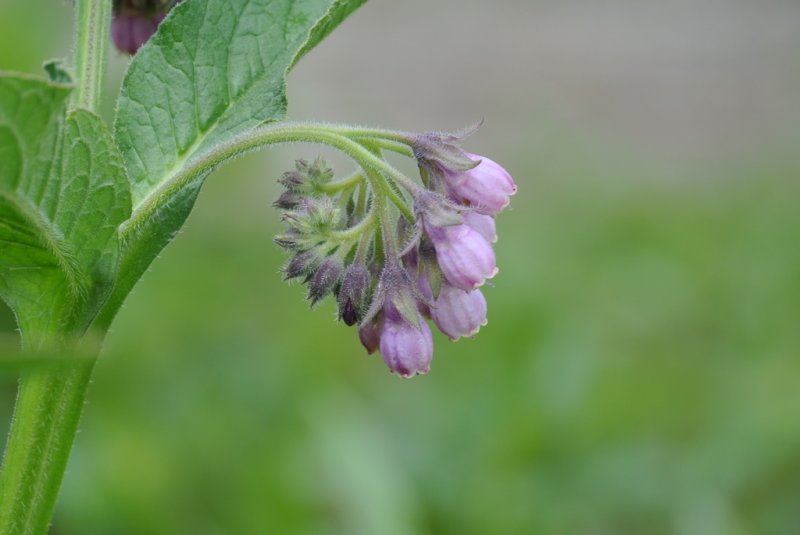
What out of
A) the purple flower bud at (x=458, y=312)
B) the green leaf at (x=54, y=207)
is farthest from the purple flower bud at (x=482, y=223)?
the green leaf at (x=54, y=207)

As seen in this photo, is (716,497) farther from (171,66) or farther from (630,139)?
(630,139)

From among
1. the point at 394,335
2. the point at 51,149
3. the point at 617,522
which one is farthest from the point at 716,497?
the point at 51,149

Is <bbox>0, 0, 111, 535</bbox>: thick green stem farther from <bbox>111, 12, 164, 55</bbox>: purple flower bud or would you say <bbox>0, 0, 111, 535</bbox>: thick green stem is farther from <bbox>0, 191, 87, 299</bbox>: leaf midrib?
<bbox>111, 12, 164, 55</bbox>: purple flower bud

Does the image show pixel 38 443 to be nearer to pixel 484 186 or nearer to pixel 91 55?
pixel 91 55

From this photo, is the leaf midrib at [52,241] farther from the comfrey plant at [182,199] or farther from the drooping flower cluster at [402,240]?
the drooping flower cluster at [402,240]

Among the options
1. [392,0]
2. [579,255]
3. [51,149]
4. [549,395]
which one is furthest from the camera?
[392,0]

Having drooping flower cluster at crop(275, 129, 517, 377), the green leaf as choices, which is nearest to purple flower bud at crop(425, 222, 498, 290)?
drooping flower cluster at crop(275, 129, 517, 377)
